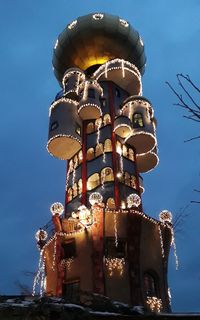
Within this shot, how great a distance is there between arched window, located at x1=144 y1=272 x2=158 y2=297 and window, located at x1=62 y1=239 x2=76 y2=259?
16.7 feet

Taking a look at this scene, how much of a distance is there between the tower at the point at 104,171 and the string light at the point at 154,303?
0.29ft

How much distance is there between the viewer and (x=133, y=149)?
1463 inches

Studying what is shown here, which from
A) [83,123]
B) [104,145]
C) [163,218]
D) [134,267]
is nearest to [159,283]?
[134,267]

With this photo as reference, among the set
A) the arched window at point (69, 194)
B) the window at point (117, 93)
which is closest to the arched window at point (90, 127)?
the window at point (117, 93)

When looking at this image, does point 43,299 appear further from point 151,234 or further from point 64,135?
point 64,135

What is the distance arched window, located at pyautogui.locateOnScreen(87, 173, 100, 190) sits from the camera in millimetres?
34062

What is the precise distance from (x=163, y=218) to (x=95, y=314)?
22.4 m

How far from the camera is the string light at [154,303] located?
28.4 meters

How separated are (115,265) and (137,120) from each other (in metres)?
13.1

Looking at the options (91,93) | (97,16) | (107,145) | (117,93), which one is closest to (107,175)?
(107,145)

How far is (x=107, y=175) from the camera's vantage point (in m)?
33.9

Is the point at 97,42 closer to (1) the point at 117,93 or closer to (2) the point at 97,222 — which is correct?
(1) the point at 117,93

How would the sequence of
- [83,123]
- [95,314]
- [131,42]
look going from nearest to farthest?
[95,314], [83,123], [131,42]

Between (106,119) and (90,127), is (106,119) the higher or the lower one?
the higher one
